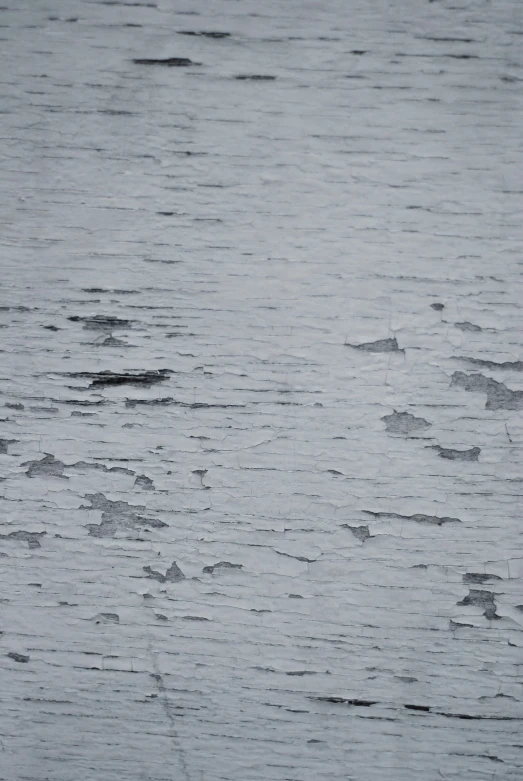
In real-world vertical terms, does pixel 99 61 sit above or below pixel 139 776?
above

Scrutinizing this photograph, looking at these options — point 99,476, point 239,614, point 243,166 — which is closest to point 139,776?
point 239,614

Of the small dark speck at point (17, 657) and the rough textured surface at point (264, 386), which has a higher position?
the rough textured surface at point (264, 386)

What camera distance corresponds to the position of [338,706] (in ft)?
2.30

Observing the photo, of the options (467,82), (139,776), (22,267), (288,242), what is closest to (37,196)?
(22,267)

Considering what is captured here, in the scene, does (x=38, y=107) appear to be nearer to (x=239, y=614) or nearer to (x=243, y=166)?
(x=243, y=166)

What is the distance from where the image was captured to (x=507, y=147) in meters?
0.63

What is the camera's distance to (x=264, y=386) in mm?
670

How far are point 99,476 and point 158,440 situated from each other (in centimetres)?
11

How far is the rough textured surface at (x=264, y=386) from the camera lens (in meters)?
0.64

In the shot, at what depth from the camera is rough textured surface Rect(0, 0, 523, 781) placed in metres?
0.64

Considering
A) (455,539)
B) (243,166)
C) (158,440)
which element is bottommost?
(455,539)

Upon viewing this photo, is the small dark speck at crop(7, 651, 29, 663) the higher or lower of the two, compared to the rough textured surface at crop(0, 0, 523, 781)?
lower

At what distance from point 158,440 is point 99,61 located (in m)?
0.56

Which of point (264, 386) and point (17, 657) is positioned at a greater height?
point (264, 386)
